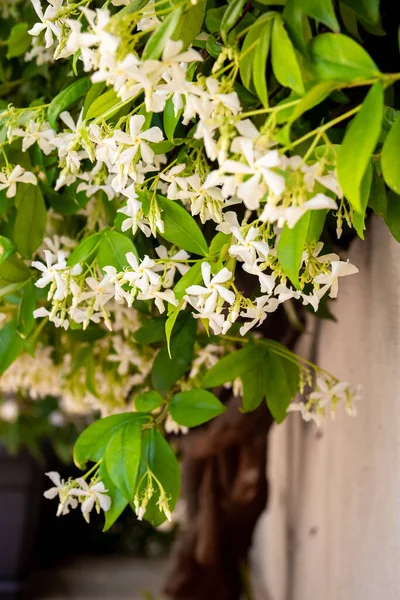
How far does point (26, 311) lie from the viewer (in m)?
0.63

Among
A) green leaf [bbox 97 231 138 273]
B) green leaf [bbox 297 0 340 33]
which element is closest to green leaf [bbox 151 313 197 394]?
green leaf [bbox 97 231 138 273]

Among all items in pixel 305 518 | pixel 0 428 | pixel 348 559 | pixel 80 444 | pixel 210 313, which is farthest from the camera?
pixel 0 428

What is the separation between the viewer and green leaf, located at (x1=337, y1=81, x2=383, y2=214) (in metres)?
0.34

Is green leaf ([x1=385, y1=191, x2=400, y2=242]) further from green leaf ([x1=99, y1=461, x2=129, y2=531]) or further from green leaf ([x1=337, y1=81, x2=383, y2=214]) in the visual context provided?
green leaf ([x1=99, y1=461, x2=129, y2=531])

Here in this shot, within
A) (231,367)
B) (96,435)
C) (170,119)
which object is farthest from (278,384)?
(170,119)

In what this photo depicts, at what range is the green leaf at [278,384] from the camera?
2.04 feet

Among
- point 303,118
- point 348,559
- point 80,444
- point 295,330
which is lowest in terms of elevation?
point 348,559

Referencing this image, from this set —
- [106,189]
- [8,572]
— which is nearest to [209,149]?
[106,189]

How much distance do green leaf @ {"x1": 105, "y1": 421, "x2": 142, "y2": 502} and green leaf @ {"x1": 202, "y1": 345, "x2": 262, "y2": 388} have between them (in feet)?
0.28

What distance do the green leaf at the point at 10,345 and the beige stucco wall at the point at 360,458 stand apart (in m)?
0.40

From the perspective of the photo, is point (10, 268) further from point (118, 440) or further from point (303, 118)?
point (303, 118)

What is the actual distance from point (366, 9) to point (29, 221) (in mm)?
359

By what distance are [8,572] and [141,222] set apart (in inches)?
79.2

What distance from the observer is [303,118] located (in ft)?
1.68
